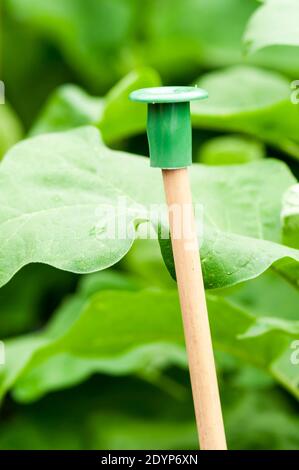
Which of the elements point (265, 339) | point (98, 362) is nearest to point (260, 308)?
point (98, 362)

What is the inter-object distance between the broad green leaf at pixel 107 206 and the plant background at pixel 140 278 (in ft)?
0.07

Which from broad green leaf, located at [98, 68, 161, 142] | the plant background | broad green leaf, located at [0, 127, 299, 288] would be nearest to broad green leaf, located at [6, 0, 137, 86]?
the plant background

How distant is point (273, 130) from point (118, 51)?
0.91 m

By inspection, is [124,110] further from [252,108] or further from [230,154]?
[230,154]

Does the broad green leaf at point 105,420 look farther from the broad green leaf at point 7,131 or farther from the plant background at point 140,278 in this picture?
the broad green leaf at point 7,131

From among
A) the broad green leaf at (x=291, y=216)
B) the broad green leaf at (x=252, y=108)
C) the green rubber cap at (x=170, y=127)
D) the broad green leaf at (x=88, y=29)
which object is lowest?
the green rubber cap at (x=170, y=127)

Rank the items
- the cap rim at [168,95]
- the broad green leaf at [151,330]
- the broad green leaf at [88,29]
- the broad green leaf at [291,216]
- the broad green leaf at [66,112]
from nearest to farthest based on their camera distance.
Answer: the cap rim at [168,95]
the broad green leaf at [291,216]
the broad green leaf at [151,330]
the broad green leaf at [66,112]
the broad green leaf at [88,29]

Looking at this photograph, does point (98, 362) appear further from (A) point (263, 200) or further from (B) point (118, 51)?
(B) point (118, 51)

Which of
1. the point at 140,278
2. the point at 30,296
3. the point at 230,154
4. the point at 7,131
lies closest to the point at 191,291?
the point at 230,154

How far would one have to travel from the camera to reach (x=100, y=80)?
179cm

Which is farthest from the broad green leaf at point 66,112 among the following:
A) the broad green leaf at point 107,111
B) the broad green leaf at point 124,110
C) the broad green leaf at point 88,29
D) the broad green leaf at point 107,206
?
the broad green leaf at point 88,29

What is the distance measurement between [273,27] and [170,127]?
23 cm

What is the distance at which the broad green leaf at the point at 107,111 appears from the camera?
0.98m

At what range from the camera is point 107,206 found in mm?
716
